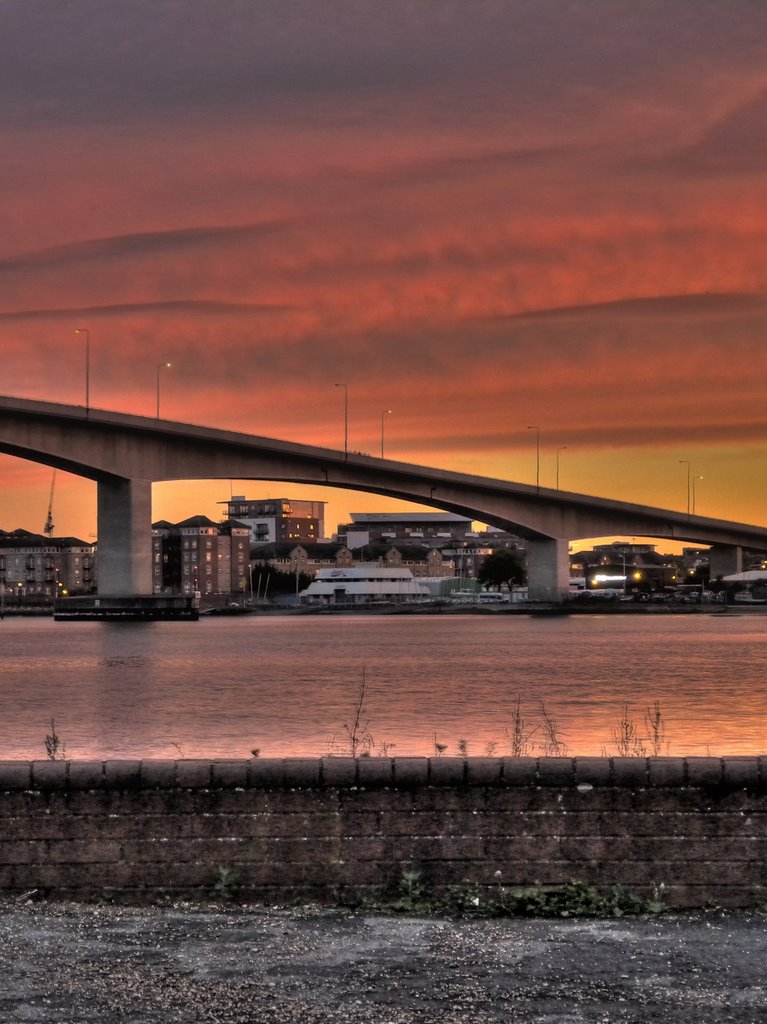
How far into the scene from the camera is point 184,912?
11.9 metres

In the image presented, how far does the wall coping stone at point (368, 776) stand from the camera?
1198cm

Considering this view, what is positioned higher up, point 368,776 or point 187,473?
point 187,473

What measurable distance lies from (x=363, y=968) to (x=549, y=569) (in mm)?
157403

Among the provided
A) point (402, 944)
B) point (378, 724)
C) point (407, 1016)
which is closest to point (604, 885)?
point (402, 944)

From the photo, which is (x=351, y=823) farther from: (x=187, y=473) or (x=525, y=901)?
(x=187, y=473)

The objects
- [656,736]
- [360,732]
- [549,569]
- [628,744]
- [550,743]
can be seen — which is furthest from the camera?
[549,569]

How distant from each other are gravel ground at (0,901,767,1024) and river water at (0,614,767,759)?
5.77 meters

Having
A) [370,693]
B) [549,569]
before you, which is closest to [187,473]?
[549,569]

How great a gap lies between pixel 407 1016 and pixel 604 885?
2.86 meters

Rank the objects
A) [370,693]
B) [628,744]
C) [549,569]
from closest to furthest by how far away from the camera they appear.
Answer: [628,744], [370,693], [549,569]

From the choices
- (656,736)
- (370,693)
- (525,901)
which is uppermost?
(656,736)

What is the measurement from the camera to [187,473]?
398 feet

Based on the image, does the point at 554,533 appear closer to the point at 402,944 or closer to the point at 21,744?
the point at 21,744

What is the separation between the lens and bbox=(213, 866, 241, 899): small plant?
11984mm
